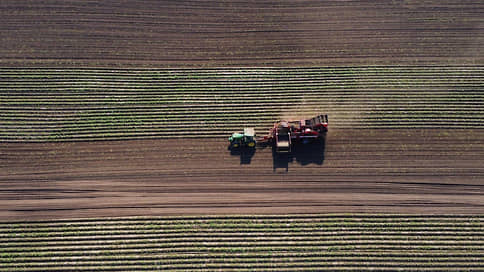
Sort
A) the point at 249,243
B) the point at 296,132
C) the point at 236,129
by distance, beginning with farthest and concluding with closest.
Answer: the point at 236,129 → the point at 296,132 → the point at 249,243

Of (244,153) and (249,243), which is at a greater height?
(244,153)

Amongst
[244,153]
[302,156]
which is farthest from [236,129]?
[302,156]

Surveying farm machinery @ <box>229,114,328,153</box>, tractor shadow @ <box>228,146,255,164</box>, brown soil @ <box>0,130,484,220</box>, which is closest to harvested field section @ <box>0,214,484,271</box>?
brown soil @ <box>0,130,484,220</box>

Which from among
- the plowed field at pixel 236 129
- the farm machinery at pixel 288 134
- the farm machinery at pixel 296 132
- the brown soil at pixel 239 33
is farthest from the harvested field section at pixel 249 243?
the brown soil at pixel 239 33

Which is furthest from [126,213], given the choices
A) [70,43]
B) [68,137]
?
[70,43]

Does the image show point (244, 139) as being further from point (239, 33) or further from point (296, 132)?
point (239, 33)

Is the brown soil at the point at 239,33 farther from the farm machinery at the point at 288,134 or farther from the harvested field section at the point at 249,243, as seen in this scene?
the harvested field section at the point at 249,243

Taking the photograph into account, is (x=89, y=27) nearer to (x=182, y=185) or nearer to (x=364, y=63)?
(x=182, y=185)

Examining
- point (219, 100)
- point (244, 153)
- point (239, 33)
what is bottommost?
point (244, 153)
